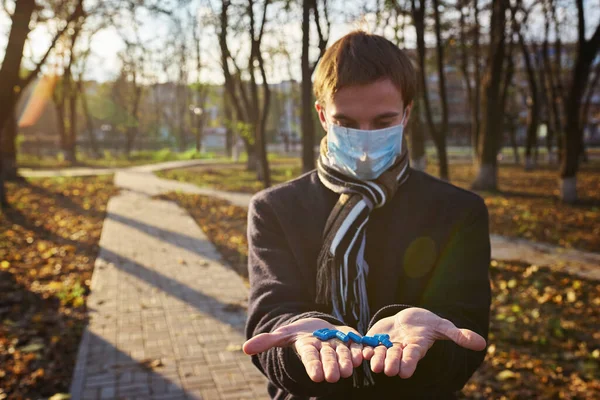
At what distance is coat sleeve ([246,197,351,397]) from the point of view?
150 centimetres

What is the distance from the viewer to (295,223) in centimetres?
187

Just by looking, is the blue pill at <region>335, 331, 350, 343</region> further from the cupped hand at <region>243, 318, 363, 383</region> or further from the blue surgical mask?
the blue surgical mask

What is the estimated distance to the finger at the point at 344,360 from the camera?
1.29m

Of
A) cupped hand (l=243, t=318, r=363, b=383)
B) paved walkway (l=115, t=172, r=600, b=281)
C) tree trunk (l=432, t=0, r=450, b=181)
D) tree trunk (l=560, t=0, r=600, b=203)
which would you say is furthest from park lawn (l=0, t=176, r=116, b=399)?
tree trunk (l=560, t=0, r=600, b=203)

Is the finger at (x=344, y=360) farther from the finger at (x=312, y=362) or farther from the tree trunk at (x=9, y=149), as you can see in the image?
the tree trunk at (x=9, y=149)

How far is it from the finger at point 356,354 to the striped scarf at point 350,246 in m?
→ 0.40

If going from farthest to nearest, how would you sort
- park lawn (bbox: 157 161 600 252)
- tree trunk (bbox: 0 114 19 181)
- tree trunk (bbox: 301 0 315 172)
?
tree trunk (bbox: 0 114 19 181) → park lawn (bbox: 157 161 600 252) → tree trunk (bbox: 301 0 315 172)

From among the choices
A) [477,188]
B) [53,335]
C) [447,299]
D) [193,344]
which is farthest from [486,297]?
[477,188]

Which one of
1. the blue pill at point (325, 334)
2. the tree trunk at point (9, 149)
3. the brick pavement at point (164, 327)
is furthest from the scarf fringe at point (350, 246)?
the tree trunk at point (9, 149)

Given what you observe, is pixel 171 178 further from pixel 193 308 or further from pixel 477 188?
pixel 193 308

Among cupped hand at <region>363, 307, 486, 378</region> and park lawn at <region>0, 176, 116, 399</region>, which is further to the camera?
park lawn at <region>0, 176, 116, 399</region>

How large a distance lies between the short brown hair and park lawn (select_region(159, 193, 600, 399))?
10.5 feet

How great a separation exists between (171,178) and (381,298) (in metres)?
22.4

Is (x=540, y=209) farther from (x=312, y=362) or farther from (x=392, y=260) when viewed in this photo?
(x=312, y=362)
